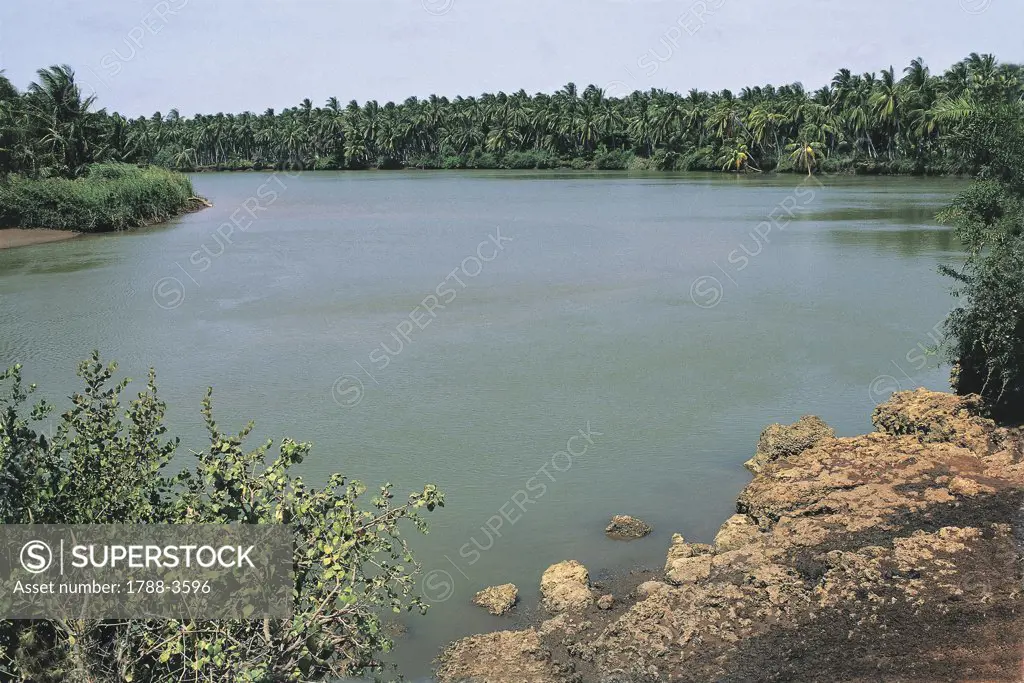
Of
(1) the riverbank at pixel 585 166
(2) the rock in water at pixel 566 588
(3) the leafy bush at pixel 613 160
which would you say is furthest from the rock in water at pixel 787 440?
(3) the leafy bush at pixel 613 160

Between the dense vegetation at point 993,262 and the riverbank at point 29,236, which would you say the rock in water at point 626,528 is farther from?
the riverbank at point 29,236

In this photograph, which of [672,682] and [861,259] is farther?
[861,259]

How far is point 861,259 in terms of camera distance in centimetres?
3228

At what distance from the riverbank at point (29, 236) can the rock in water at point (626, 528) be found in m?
36.7

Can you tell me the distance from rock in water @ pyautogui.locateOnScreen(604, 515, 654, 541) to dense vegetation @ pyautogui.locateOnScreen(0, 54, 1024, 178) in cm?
4158

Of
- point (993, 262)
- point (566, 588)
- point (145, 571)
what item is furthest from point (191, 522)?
point (993, 262)

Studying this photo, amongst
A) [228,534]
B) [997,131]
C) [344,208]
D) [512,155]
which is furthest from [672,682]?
[512,155]

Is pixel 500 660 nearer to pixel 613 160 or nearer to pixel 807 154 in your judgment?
pixel 807 154

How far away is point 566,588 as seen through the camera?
33.1 ft

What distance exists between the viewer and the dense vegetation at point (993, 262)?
44.6 ft

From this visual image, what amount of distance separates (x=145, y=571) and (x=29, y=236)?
4256cm

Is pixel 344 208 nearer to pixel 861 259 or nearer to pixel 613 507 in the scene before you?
pixel 861 259

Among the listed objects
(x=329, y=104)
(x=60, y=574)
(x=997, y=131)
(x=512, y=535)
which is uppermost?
(x=329, y=104)

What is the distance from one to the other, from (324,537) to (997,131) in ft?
46.6
